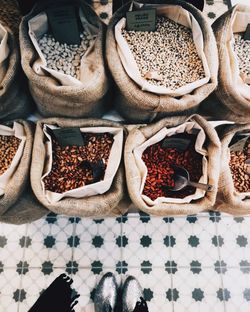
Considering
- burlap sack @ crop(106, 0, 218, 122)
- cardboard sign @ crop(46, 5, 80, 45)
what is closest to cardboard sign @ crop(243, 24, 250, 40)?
burlap sack @ crop(106, 0, 218, 122)

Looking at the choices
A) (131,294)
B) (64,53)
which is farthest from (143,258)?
(64,53)

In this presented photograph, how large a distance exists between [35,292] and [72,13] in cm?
151

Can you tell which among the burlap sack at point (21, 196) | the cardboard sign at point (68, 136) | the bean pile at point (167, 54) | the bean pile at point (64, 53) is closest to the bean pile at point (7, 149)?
the burlap sack at point (21, 196)

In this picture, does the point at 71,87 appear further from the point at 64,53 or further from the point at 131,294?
the point at 131,294

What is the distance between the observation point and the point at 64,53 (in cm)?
149

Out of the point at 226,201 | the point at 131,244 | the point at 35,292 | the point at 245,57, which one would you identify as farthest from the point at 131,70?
the point at 35,292

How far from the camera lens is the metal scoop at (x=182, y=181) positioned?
1388 millimetres

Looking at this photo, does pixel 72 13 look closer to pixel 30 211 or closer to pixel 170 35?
pixel 170 35

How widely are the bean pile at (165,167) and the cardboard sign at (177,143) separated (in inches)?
0.9

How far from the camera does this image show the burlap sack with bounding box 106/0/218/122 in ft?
4.39

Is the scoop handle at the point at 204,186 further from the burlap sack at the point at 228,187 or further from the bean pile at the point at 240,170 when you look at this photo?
the bean pile at the point at 240,170

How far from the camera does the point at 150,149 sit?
1.55 meters

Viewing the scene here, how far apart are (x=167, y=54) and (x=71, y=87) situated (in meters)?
0.47

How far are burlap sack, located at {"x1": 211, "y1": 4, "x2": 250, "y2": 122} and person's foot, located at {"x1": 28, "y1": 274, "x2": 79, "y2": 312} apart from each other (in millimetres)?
1202
